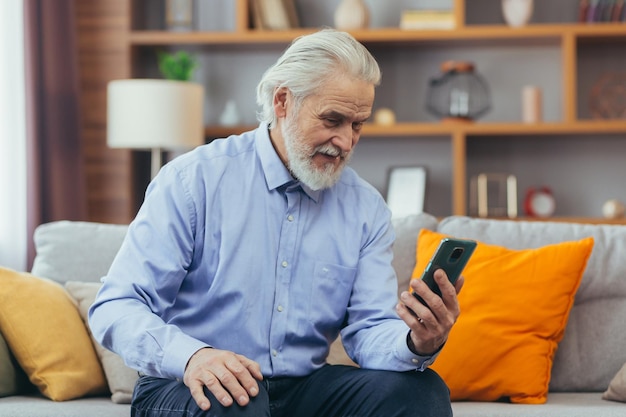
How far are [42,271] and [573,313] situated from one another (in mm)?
1383

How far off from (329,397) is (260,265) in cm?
30

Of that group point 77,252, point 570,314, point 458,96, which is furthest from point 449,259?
point 458,96

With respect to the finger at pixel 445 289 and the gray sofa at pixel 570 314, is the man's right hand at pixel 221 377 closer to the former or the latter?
the finger at pixel 445 289

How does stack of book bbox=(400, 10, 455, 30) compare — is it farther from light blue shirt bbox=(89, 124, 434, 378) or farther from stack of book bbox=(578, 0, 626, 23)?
light blue shirt bbox=(89, 124, 434, 378)

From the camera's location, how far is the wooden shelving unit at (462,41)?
4324 millimetres

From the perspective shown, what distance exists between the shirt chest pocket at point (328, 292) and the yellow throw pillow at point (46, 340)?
65 centimetres

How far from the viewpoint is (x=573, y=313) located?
246 centimetres

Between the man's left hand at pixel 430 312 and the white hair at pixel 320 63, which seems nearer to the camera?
the man's left hand at pixel 430 312

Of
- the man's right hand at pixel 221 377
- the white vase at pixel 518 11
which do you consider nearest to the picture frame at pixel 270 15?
the white vase at pixel 518 11

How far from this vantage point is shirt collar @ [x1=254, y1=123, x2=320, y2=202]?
2.00 metres

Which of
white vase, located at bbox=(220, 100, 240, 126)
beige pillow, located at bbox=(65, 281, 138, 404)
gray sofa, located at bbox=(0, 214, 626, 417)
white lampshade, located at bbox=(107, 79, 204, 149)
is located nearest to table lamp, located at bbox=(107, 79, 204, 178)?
white lampshade, located at bbox=(107, 79, 204, 149)

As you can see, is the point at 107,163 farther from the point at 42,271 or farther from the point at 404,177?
the point at 42,271

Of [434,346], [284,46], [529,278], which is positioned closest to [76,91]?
[284,46]

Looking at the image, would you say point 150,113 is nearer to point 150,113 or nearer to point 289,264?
point 150,113
